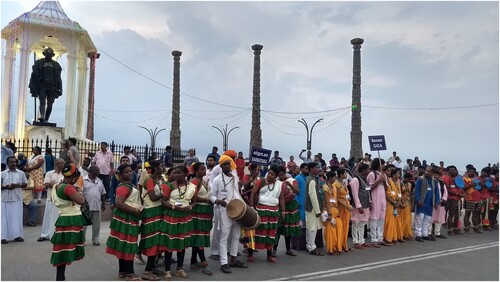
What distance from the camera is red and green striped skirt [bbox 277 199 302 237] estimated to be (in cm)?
784

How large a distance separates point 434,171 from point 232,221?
634cm

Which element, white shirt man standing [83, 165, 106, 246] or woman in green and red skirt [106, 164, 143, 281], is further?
white shirt man standing [83, 165, 106, 246]

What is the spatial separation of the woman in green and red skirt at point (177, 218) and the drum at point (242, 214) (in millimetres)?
611

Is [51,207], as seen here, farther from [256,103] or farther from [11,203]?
[256,103]

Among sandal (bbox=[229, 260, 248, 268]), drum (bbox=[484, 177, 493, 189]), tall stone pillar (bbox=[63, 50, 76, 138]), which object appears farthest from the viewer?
tall stone pillar (bbox=[63, 50, 76, 138])

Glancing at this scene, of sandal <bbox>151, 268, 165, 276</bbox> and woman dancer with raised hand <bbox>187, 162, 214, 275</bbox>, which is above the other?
woman dancer with raised hand <bbox>187, 162, 214, 275</bbox>

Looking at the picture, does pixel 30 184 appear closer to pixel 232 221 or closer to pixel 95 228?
pixel 95 228

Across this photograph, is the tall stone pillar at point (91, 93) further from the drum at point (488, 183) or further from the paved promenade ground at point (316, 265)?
the drum at point (488, 183)

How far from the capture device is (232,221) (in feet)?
22.4

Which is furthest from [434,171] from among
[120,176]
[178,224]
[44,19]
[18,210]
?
[44,19]

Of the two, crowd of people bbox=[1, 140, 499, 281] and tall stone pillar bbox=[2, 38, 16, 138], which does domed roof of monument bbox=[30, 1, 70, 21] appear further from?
crowd of people bbox=[1, 140, 499, 281]

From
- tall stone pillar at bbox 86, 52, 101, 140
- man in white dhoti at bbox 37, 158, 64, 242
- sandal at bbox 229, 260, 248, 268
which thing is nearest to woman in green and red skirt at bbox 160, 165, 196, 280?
sandal at bbox 229, 260, 248, 268

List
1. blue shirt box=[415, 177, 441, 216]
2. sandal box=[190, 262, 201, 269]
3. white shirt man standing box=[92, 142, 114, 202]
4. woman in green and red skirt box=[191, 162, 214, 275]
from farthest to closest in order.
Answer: white shirt man standing box=[92, 142, 114, 202] < blue shirt box=[415, 177, 441, 216] < sandal box=[190, 262, 201, 269] < woman in green and red skirt box=[191, 162, 214, 275]

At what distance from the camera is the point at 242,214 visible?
6562 mm
